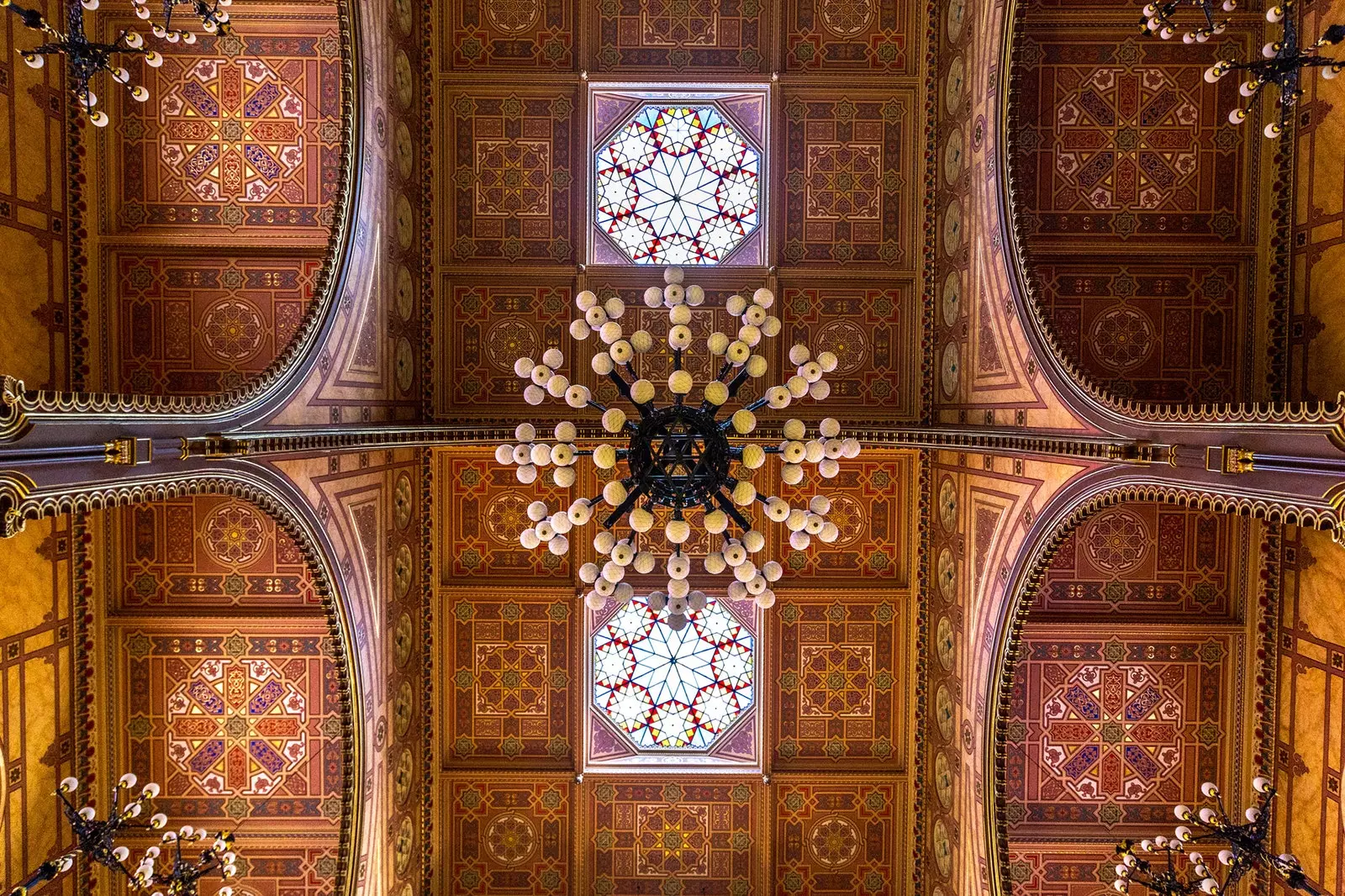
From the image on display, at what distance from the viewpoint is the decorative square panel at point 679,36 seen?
29.7ft

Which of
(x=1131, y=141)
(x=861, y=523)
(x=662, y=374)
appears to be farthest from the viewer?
(x=662, y=374)

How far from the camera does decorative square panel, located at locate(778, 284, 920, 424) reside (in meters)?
9.45

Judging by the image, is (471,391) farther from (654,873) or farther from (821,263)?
(654,873)

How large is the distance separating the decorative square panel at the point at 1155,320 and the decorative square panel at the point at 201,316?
870cm

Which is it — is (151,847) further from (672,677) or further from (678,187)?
(678,187)

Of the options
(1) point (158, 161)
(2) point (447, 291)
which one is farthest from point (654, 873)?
(1) point (158, 161)

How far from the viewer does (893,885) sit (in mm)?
9500

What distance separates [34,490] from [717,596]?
761cm

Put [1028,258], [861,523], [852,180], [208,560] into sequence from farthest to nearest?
[861,523]
[852,180]
[208,560]
[1028,258]

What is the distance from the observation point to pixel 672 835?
955 cm

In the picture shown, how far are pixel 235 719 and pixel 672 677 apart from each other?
5.46 meters

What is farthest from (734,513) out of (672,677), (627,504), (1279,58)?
(672,677)

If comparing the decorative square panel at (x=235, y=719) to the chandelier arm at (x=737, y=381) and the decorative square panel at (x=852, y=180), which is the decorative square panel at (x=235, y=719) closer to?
the chandelier arm at (x=737, y=381)

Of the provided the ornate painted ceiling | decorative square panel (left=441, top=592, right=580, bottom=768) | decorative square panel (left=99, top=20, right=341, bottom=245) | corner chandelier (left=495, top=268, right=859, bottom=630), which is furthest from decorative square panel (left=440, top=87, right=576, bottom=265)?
decorative square panel (left=441, top=592, right=580, bottom=768)
